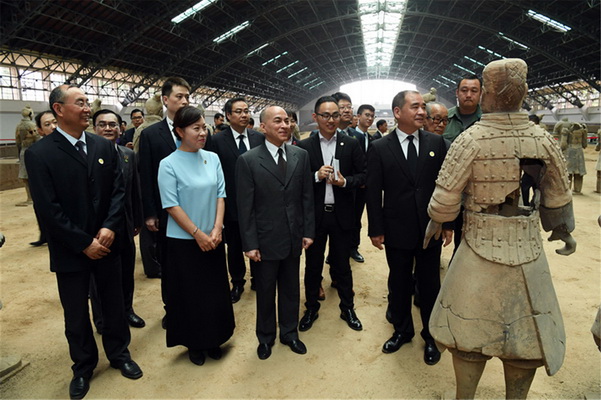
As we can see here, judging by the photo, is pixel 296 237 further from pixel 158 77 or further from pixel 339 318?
pixel 158 77

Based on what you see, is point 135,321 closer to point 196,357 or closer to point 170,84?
point 196,357

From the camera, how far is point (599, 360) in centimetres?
266

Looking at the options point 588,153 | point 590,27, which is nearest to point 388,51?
point 590,27

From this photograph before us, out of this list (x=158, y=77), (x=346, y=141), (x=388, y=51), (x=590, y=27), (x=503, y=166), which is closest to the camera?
(x=503, y=166)

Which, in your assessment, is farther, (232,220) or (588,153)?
(588,153)

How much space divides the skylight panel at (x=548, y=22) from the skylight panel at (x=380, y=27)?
6319 mm

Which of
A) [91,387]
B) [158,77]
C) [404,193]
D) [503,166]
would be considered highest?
[158,77]

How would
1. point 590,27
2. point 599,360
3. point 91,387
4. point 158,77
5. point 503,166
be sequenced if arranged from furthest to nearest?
point 158,77 < point 590,27 < point 599,360 < point 91,387 < point 503,166

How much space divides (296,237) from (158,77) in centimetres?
2055

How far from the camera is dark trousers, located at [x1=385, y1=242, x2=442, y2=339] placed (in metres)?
2.66

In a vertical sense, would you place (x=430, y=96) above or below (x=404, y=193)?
above

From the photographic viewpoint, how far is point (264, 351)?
276 cm

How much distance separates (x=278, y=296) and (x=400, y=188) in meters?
1.25

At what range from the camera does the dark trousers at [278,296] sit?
2.71m
